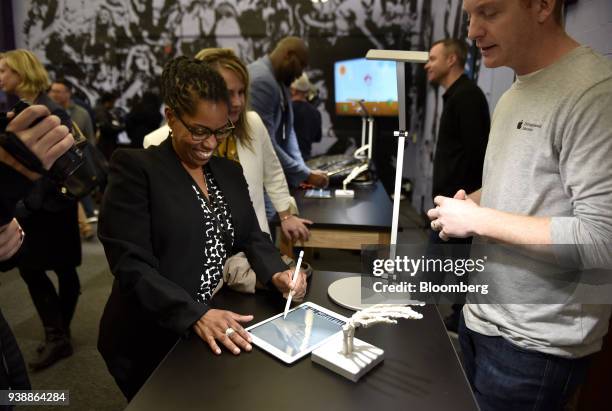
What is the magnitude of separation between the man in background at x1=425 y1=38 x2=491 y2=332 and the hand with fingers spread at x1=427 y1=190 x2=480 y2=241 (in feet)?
4.76

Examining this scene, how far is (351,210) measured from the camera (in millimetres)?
2223

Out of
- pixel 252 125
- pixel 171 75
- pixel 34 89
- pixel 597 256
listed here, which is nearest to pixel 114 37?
pixel 34 89

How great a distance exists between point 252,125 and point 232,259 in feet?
2.44

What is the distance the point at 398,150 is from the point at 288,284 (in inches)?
18.9

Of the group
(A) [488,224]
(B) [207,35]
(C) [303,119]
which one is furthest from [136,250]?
(B) [207,35]

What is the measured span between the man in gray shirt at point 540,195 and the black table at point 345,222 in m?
0.94

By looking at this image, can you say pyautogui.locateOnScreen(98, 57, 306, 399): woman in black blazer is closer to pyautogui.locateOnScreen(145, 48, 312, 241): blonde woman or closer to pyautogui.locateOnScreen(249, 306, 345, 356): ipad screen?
pyautogui.locateOnScreen(249, 306, 345, 356): ipad screen

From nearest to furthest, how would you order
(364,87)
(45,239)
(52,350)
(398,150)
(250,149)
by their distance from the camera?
(398,150)
(250,149)
(45,239)
(52,350)
(364,87)

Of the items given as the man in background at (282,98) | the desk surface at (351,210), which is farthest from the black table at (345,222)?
the man in background at (282,98)

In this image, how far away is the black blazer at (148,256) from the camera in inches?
41.8

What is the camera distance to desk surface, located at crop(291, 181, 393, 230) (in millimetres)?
1979

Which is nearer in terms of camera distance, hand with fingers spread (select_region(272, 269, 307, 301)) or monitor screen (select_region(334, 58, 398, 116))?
hand with fingers spread (select_region(272, 269, 307, 301))

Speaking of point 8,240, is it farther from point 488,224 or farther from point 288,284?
point 488,224

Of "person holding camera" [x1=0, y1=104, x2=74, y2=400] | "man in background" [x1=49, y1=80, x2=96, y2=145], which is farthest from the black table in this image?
"man in background" [x1=49, y1=80, x2=96, y2=145]
